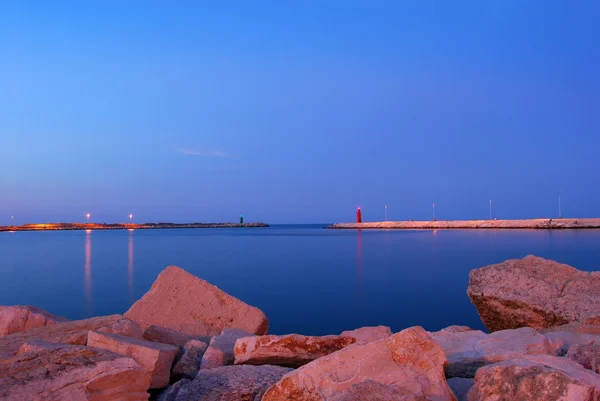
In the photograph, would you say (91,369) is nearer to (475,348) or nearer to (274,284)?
(475,348)

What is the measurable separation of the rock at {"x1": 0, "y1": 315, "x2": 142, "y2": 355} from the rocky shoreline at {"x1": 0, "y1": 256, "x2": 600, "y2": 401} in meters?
0.02

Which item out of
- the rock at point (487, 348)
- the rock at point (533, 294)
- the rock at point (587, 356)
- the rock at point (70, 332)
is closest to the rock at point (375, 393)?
the rock at point (487, 348)

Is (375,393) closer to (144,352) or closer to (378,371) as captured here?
(378,371)

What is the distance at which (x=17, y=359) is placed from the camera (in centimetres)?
383

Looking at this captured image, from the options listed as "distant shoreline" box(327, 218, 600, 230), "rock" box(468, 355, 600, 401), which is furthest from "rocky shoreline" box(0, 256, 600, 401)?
"distant shoreline" box(327, 218, 600, 230)

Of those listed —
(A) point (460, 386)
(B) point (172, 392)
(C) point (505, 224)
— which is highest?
(A) point (460, 386)

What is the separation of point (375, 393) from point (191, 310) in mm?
4310

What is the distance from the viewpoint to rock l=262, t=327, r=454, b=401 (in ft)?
11.1

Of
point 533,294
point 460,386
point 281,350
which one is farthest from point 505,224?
point 460,386

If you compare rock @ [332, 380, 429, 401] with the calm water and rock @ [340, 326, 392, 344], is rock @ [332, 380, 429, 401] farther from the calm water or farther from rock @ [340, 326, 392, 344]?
the calm water

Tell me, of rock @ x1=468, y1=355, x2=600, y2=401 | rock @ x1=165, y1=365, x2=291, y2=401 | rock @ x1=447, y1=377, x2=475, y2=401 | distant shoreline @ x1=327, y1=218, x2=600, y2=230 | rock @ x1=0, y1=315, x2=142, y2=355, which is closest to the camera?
rock @ x1=468, y1=355, x2=600, y2=401

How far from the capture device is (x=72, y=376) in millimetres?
3551

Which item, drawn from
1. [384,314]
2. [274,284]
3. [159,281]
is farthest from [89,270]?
[159,281]

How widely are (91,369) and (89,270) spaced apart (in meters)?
22.0
